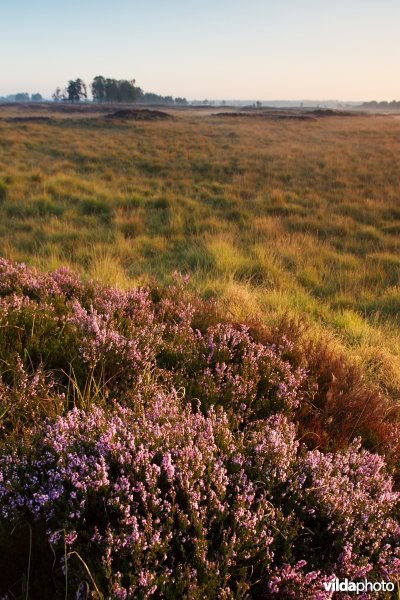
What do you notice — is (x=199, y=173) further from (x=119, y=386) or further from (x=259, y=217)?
(x=119, y=386)

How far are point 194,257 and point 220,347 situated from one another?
473 cm

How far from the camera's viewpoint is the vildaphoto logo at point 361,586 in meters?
1.64

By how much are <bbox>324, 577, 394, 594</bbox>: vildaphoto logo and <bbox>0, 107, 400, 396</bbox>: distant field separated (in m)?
2.44

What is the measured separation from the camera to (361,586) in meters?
1.67

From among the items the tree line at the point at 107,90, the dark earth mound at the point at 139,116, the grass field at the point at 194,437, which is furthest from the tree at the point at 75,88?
the grass field at the point at 194,437

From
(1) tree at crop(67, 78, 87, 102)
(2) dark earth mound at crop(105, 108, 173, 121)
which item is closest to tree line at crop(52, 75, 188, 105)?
(1) tree at crop(67, 78, 87, 102)

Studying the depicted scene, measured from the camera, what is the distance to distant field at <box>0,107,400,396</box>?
5682 mm

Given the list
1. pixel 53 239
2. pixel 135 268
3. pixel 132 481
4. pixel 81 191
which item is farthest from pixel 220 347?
pixel 81 191

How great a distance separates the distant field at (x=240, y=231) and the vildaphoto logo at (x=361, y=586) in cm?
244

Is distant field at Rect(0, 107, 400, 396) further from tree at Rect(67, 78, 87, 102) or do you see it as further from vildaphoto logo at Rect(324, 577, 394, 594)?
tree at Rect(67, 78, 87, 102)

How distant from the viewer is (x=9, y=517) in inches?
66.9

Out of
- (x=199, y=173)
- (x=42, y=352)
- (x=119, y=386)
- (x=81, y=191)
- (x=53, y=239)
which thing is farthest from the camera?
(x=199, y=173)

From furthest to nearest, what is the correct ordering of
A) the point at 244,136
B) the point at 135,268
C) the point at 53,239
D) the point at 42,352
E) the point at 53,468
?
the point at 244,136 → the point at 53,239 → the point at 135,268 → the point at 42,352 → the point at 53,468

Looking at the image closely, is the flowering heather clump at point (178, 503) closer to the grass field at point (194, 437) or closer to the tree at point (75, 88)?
the grass field at point (194, 437)
